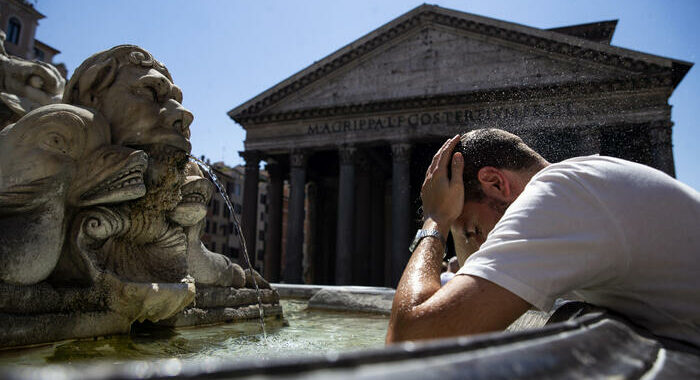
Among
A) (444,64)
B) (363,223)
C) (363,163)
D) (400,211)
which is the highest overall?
(444,64)

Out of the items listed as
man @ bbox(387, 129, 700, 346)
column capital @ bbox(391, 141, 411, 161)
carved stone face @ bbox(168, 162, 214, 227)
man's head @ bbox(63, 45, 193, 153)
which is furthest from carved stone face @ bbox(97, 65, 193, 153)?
column capital @ bbox(391, 141, 411, 161)

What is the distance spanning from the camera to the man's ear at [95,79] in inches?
99.0

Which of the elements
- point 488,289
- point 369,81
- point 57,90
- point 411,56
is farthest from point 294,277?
point 488,289

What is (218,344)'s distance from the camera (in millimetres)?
2514

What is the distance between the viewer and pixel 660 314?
113cm

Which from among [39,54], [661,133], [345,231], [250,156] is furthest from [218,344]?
[39,54]

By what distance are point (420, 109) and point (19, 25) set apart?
29.4 metres

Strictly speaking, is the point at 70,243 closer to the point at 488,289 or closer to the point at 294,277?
the point at 488,289

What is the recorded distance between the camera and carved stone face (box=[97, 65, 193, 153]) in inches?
97.7

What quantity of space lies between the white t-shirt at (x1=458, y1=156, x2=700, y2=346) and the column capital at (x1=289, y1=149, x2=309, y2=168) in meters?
19.7

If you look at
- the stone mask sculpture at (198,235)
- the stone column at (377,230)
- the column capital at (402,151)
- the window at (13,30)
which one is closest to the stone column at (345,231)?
the column capital at (402,151)

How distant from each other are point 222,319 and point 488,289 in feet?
8.97

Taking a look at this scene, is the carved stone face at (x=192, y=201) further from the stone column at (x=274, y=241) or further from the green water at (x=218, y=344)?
the stone column at (x=274, y=241)

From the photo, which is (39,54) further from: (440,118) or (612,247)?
(612,247)
